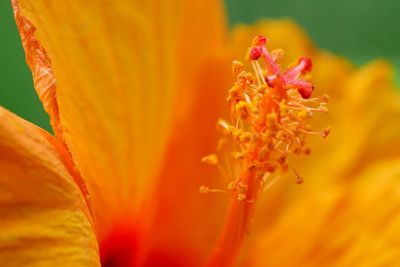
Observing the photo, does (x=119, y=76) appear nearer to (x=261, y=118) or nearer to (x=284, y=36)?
(x=261, y=118)

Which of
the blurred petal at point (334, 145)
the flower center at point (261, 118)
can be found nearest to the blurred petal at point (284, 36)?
the blurred petal at point (334, 145)

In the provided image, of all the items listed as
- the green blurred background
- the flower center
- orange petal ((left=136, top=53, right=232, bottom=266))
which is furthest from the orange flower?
the green blurred background

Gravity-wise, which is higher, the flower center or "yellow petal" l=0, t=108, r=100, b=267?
the flower center

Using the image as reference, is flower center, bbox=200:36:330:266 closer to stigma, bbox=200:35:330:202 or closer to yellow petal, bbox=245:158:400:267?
stigma, bbox=200:35:330:202

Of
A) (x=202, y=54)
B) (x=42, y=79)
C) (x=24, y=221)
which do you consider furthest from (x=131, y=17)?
(x=24, y=221)

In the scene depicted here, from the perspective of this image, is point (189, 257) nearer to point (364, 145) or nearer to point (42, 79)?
point (364, 145)

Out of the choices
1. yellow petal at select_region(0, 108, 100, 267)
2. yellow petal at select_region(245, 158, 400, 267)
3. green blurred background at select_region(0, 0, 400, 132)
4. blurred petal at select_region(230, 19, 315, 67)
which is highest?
green blurred background at select_region(0, 0, 400, 132)

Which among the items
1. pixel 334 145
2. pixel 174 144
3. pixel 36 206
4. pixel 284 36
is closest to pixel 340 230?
pixel 334 145

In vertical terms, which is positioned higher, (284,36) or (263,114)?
(284,36)
